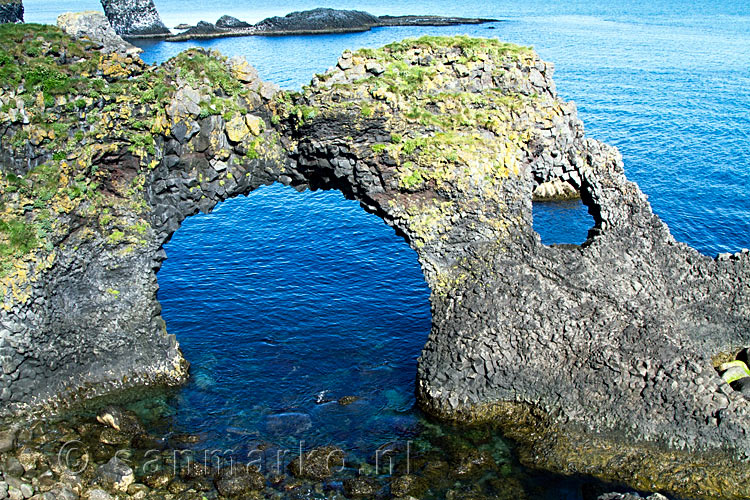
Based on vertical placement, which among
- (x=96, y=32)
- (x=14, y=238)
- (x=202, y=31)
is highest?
(x=202, y=31)

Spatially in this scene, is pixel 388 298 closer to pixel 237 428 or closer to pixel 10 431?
pixel 237 428

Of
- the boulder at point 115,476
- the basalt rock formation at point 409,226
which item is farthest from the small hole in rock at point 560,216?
the boulder at point 115,476

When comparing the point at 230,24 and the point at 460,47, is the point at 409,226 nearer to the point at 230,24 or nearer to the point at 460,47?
the point at 460,47

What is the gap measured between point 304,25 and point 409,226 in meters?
131

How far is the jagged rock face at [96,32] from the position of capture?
31172 millimetres

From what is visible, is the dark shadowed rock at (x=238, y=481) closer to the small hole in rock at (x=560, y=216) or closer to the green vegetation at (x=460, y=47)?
the green vegetation at (x=460, y=47)

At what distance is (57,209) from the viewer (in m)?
29.7

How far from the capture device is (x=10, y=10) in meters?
126

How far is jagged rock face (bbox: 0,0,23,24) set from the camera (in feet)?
406

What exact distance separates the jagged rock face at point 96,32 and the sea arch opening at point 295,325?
16.7 meters

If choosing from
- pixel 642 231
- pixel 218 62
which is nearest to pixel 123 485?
pixel 218 62

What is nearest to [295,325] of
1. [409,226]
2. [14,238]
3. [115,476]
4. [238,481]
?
[409,226]

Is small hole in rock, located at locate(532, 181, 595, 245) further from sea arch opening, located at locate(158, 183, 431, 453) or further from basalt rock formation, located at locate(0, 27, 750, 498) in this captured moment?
basalt rock formation, located at locate(0, 27, 750, 498)

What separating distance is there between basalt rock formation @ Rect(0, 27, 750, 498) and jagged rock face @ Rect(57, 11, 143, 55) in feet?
3.21
